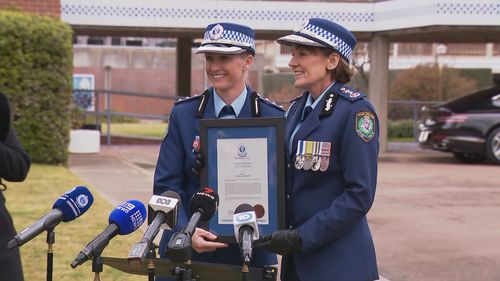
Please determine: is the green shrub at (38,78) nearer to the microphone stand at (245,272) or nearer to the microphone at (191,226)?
the microphone at (191,226)

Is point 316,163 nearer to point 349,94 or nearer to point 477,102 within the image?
point 349,94

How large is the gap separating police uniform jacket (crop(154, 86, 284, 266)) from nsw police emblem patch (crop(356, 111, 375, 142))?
0.52 m

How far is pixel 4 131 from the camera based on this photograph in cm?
414

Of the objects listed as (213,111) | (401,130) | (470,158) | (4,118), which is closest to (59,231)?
(4,118)

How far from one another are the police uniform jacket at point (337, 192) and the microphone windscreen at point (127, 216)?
0.66 m

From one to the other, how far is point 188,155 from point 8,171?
902mm

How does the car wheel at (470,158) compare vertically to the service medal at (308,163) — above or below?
below

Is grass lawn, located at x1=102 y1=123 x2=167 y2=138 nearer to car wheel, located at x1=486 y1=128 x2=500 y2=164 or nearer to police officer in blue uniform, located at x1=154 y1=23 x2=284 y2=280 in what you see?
car wheel, located at x1=486 y1=128 x2=500 y2=164

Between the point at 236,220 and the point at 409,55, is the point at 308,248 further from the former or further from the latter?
the point at 409,55

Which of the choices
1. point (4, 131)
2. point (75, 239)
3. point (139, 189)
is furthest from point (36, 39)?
point (4, 131)

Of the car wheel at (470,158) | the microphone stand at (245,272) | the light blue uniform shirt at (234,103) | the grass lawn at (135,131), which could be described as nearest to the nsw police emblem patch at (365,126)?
the light blue uniform shirt at (234,103)

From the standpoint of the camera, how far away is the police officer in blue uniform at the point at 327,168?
3379 millimetres

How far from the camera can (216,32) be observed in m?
3.81

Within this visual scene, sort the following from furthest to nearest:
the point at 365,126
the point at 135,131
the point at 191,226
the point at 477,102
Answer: the point at 135,131 < the point at 477,102 < the point at 365,126 < the point at 191,226
